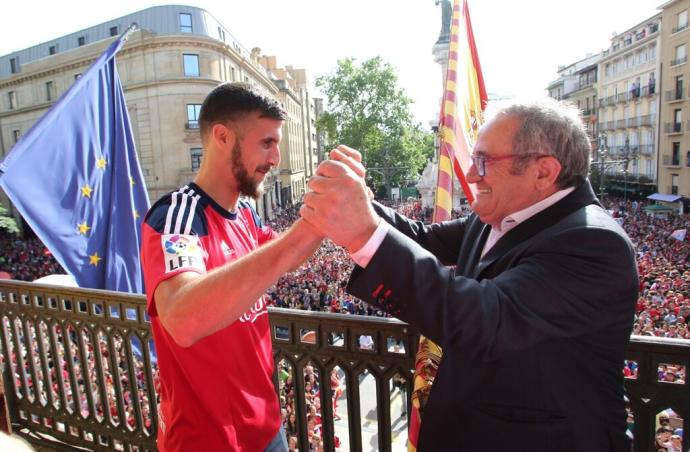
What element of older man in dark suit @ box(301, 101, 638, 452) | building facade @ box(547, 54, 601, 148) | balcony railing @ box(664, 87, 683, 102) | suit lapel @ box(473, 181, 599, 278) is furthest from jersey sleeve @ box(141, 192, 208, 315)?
building facade @ box(547, 54, 601, 148)

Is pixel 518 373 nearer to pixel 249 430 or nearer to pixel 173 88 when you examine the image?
pixel 249 430

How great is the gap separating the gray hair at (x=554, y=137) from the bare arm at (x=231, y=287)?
83 cm

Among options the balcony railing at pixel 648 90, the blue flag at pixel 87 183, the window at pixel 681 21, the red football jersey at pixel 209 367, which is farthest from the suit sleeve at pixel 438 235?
the balcony railing at pixel 648 90

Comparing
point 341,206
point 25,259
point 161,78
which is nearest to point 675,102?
point 161,78

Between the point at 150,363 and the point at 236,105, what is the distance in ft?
6.39

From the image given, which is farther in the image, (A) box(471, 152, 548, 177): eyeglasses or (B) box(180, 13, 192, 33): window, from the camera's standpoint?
(B) box(180, 13, 192, 33): window

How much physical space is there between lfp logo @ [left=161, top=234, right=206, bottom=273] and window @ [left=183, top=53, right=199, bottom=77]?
104 ft

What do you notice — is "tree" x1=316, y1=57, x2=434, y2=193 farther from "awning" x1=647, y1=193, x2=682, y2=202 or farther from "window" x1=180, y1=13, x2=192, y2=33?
"awning" x1=647, y1=193, x2=682, y2=202

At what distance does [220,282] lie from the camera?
1.44 m

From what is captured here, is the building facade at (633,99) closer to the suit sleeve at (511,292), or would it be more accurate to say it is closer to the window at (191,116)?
the window at (191,116)

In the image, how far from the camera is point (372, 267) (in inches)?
54.4

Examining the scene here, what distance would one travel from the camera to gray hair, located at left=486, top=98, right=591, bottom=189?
5.50 ft

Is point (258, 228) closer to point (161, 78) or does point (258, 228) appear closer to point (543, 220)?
point (543, 220)

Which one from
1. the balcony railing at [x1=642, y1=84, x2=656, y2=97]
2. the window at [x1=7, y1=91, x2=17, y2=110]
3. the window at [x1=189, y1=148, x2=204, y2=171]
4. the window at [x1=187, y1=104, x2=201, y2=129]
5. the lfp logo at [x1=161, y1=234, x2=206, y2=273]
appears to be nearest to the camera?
the lfp logo at [x1=161, y1=234, x2=206, y2=273]
